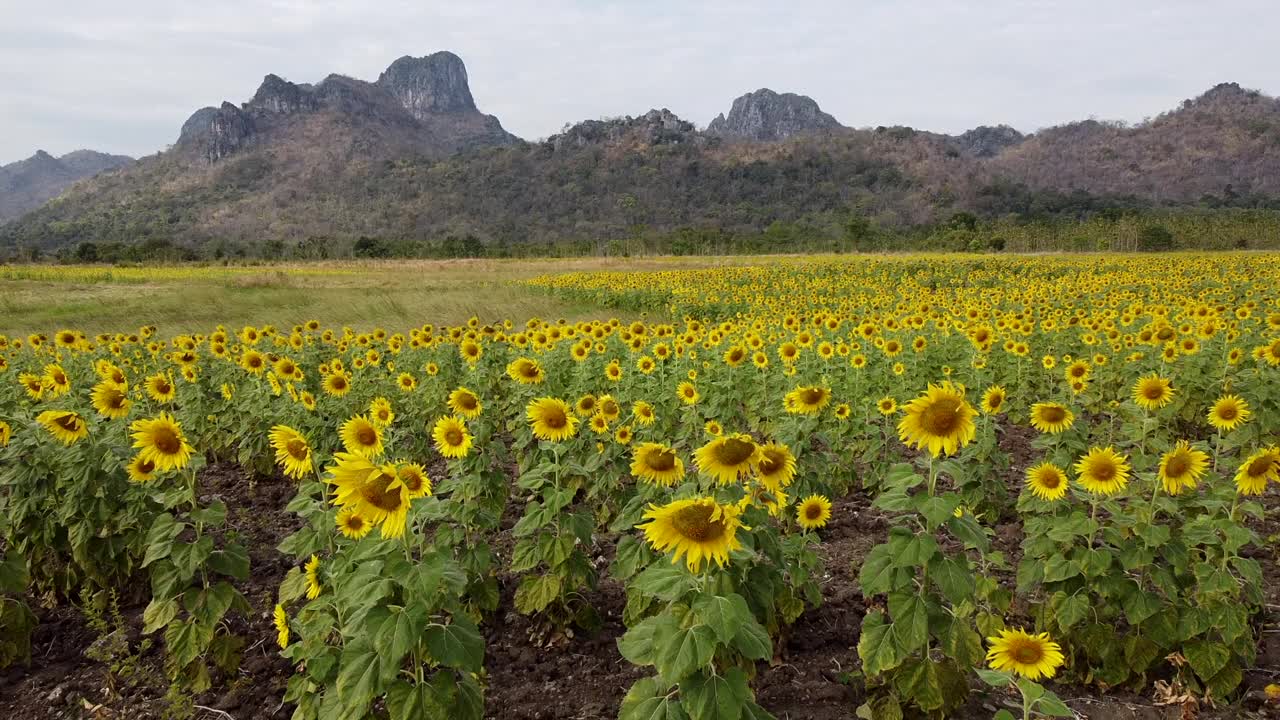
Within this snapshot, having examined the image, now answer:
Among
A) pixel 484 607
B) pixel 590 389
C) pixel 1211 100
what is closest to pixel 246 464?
pixel 590 389

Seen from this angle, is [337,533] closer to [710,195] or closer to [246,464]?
[246,464]

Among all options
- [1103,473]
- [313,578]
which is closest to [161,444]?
[313,578]

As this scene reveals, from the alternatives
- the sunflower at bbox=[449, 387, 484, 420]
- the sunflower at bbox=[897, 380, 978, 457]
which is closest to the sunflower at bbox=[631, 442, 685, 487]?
the sunflower at bbox=[897, 380, 978, 457]

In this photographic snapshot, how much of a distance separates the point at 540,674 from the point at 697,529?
1.81m

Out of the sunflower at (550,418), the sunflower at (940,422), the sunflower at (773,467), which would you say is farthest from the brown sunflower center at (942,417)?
the sunflower at (550,418)

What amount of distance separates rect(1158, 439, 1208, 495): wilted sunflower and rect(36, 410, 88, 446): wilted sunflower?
5.16 meters

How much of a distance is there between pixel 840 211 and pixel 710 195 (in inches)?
857

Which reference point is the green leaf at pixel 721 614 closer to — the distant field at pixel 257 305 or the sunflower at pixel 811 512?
the sunflower at pixel 811 512

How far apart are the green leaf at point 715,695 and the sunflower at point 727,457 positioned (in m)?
0.63

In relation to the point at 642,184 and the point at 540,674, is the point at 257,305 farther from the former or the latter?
the point at 642,184

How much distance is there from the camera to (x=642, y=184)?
117 m

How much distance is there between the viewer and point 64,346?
7.40m

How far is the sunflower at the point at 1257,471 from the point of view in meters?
2.83

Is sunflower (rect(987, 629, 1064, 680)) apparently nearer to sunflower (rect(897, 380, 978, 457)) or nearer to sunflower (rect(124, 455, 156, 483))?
sunflower (rect(897, 380, 978, 457))
